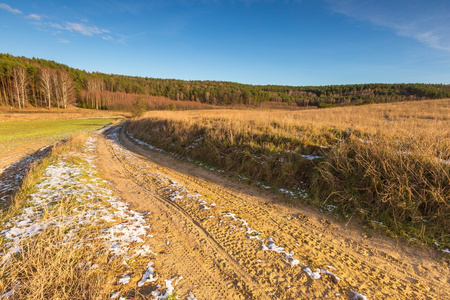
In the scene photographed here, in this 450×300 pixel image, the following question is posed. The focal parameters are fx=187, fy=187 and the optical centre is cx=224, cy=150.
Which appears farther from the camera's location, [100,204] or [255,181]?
[255,181]

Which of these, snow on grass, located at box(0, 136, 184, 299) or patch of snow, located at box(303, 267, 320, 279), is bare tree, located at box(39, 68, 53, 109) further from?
patch of snow, located at box(303, 267, 320, 279)

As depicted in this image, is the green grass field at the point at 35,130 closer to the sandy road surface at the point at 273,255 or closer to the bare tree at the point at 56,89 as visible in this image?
the sandy road surface at the point at 273,255

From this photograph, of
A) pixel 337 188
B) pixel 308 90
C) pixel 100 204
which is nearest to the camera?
pixel 100 204

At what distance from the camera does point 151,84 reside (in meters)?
120

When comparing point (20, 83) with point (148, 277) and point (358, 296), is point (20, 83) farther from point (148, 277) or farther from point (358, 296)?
point (358, 296)

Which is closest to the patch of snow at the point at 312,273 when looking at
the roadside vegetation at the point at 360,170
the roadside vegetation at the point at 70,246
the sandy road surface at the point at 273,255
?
the sandy road surface at the point at 273,255

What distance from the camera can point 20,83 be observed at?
59.1 meters

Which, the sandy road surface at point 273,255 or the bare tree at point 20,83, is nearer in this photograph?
the sandy road surface at point 273,255

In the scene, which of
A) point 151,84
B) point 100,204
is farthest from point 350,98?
point 151,84

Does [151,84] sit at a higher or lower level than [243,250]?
higher

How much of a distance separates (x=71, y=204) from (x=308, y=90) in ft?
410

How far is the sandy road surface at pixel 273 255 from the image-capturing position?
2611mm

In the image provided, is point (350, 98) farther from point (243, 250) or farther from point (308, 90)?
point (243, 250)

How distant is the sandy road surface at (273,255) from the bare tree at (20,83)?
83416 millimetres
